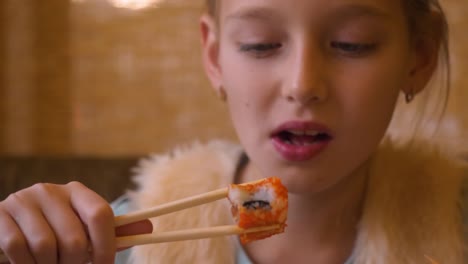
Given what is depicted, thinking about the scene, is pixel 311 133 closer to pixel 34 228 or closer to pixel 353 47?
pixel 353 47

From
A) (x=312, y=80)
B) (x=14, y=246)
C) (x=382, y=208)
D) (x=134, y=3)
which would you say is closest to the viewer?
(x=14, y=246)

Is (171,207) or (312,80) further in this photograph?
(312,80)

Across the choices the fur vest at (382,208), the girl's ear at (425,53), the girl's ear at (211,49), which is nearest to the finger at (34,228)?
the fur vest at (382,208)

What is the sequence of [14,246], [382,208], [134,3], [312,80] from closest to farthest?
[14,246], [312,80], [382,208], [134,3]

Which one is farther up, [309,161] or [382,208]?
[309,161]

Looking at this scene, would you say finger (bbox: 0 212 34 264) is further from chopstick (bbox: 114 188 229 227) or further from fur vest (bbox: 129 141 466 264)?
fur vest (bbox: 129 141 466 264)

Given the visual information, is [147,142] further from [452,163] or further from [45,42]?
[452,163]

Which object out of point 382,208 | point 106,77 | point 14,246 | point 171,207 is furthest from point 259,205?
point 106,77

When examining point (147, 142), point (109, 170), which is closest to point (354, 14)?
point (109, 170)
